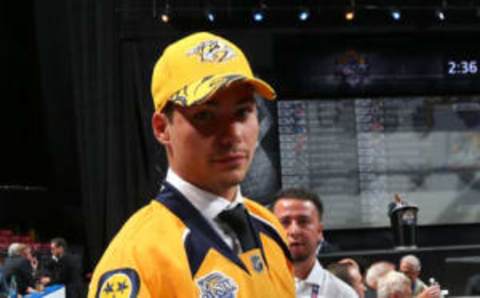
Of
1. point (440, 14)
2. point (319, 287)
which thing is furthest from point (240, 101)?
point (440, 14)

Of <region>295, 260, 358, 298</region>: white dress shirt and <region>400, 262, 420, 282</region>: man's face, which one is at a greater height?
<region>295, 260, 358, 298</region>: white dress shirt

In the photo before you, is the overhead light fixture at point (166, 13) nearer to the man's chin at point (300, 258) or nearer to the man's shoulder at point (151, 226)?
the man's chin at point (300, 258)

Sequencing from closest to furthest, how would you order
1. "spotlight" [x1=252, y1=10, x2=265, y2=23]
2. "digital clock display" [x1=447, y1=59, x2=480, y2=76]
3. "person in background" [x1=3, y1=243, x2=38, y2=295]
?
"person in background" [x1=3, y1=243, x2=38, y2=295] → "spotlight" [x1=252, y1=10, x2=265, y2=23] → "digital clock display" [x1=447, y1=59, x2=480, y2=76]

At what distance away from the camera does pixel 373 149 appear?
11641mm

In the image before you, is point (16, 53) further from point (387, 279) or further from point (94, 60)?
point (387, 279)

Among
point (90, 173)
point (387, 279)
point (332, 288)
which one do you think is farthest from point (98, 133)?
point (332, 288)

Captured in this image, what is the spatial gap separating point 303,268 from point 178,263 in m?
1.12

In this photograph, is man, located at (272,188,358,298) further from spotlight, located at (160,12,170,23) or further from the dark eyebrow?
spotlight, located at (160,12,170,23)

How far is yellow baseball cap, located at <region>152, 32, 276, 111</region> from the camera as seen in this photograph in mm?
1445

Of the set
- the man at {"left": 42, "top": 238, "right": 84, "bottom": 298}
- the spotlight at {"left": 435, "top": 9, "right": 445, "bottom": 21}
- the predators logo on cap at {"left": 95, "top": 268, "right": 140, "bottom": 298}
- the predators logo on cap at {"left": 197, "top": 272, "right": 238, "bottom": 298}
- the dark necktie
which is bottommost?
the man at {"left": 42, "top": 238, "right": 84, "bottom": 298}

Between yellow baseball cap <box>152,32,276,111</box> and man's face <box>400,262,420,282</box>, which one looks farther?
man's face <box>400,262,420,282</box>

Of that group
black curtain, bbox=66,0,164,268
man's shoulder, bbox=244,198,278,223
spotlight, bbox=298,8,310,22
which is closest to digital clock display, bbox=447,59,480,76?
spotlight, bbox=298,8,310,22

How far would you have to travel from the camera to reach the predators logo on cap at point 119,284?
1327 millimetres

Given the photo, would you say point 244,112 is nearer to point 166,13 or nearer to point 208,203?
point 208,203
